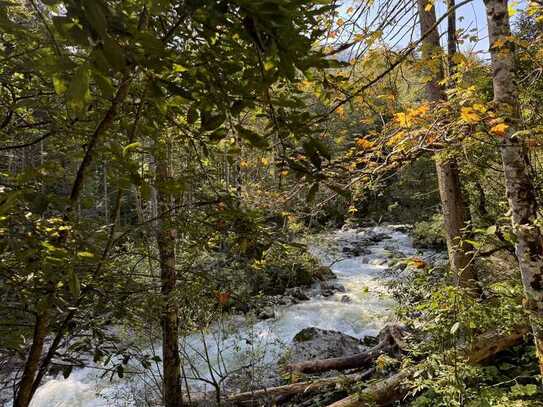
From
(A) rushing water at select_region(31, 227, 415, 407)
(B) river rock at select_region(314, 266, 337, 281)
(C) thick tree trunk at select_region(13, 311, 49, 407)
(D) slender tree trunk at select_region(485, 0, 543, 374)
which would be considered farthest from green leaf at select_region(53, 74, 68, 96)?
(B) river rock at select_region(314, 266, 337, 281)

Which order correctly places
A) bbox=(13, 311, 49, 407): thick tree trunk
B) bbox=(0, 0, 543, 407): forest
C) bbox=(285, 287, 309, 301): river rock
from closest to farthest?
1. bbox=(0, 0, 543, 407): forest
2. bbox=(13, 311, 49, 407): thick tree trunk
3. bbox=(285, 287, 309, 301): river rock

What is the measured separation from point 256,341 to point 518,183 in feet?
17.8

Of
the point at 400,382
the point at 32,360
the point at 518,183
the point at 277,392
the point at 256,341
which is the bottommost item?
the point at 277,392

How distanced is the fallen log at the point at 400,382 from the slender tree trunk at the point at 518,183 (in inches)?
48.7

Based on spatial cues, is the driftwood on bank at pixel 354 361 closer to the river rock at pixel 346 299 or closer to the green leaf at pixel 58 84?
the river rock at pixel 346 299

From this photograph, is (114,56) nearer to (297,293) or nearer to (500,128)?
(500,128)

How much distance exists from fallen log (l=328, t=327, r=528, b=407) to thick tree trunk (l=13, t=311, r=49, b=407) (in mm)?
2840

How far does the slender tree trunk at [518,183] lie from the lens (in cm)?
244

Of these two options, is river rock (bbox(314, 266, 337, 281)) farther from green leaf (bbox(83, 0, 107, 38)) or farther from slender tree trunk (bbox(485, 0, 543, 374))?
green leaf (bbox(83, 0, 107, 38))

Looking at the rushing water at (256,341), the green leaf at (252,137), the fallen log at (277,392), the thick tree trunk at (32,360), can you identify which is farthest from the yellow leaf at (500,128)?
the fallen log at (277,392)

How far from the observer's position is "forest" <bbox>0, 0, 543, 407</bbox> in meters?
0.88

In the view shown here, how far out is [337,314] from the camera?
8.98 meters

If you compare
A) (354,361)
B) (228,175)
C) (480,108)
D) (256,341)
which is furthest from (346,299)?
(480,108)

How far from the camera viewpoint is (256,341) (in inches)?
270
